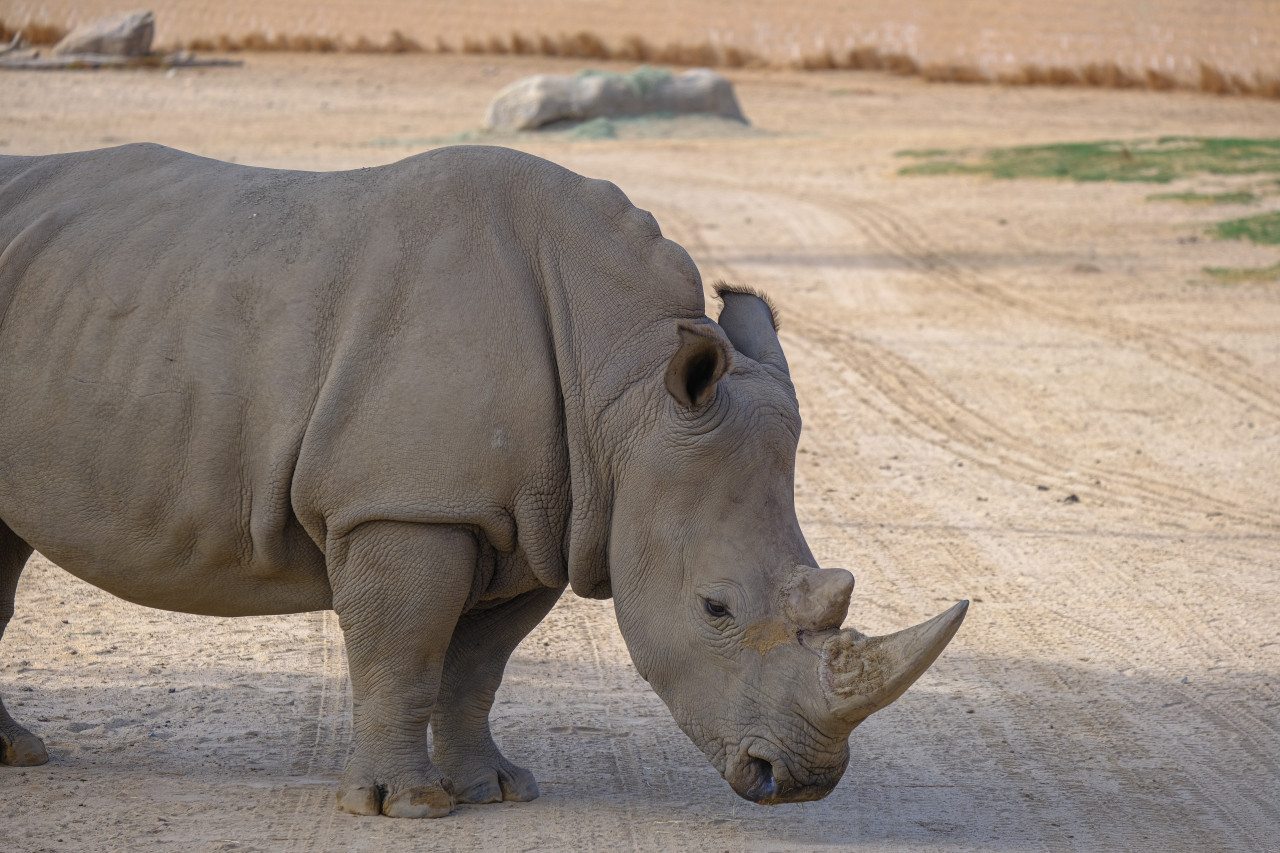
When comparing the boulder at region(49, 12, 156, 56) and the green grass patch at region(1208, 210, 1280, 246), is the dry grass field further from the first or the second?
the green grass patch at region(1208, 210, 1280, 246)

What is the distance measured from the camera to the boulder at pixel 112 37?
33.5 metres

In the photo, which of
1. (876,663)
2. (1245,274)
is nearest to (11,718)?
(876,663)

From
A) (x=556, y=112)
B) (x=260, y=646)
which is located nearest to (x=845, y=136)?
(x=556, y=112)

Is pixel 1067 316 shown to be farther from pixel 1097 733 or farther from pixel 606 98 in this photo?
pixel 606 98

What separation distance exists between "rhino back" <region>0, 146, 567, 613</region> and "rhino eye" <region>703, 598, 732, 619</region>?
514 mm

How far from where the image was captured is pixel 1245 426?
10125 millimetres

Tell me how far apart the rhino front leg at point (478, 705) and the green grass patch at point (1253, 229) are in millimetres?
12830

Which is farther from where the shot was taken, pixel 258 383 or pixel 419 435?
pixel 258 383

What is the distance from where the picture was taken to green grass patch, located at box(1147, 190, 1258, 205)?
1758 cm

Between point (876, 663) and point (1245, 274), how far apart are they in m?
11.9

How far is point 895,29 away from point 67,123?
1905 centimetres

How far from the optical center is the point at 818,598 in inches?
164

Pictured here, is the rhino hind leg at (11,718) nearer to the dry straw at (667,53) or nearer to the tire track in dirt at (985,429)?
the tire track in dirt at (985,429)

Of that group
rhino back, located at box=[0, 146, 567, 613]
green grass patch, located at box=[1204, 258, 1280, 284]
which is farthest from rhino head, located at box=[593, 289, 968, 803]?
green grass patch, located at box=[1204, 258, 1280, 284]
